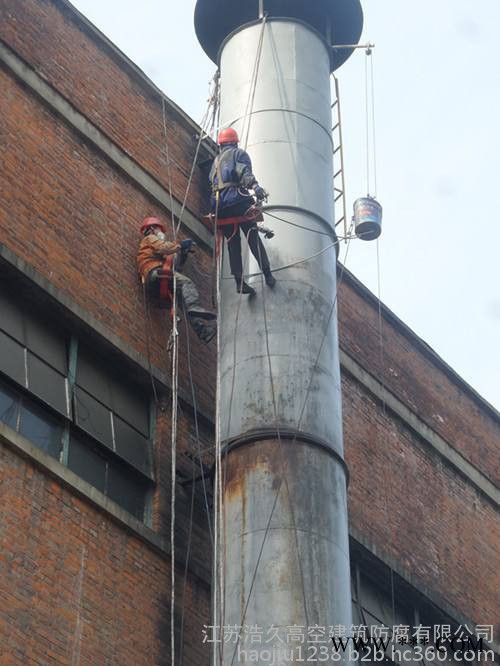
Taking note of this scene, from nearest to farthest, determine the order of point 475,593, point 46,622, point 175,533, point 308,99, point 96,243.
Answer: point 46,622 → point 175,533 → point 96,243 → point 308,99 → point 475,593

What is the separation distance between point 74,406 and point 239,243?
2722 mm

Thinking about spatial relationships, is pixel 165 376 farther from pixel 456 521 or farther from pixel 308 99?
pixel 456 521

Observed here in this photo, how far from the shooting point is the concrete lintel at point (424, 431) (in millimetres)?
20281

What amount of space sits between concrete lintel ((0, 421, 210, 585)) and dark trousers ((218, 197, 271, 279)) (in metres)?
3.12

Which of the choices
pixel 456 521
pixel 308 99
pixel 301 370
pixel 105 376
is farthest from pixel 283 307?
pixel 456 521

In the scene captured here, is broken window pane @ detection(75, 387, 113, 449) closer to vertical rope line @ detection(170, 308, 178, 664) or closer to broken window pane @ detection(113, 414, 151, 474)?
broken window pane @ detection(113, 414, 151, 474)

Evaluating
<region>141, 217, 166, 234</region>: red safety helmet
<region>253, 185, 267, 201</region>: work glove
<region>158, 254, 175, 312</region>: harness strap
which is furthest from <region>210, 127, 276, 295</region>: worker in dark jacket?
<region>141, 217, 166, 234</region>: red safety helmet

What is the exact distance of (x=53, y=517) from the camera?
1388 centimetres

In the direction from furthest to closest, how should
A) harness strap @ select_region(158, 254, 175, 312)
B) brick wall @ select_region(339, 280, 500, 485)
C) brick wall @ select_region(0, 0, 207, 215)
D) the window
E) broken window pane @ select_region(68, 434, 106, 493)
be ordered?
brick wall @ select_region(339, 280, 500, 485) → brick wall @ select_region(0, 0, 207, 215) → harness strap @ select_region(158, 254, 175, 312) → broken window pane @ select_region(68, 434, 106, 493) → the window

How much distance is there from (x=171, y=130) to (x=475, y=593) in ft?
25.6

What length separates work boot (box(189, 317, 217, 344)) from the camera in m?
16.6

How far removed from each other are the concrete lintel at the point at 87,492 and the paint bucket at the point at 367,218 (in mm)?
4774

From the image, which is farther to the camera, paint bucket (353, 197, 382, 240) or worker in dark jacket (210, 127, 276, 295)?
paint bucket (353, 197, 382, 240)

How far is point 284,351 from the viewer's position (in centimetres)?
1585
